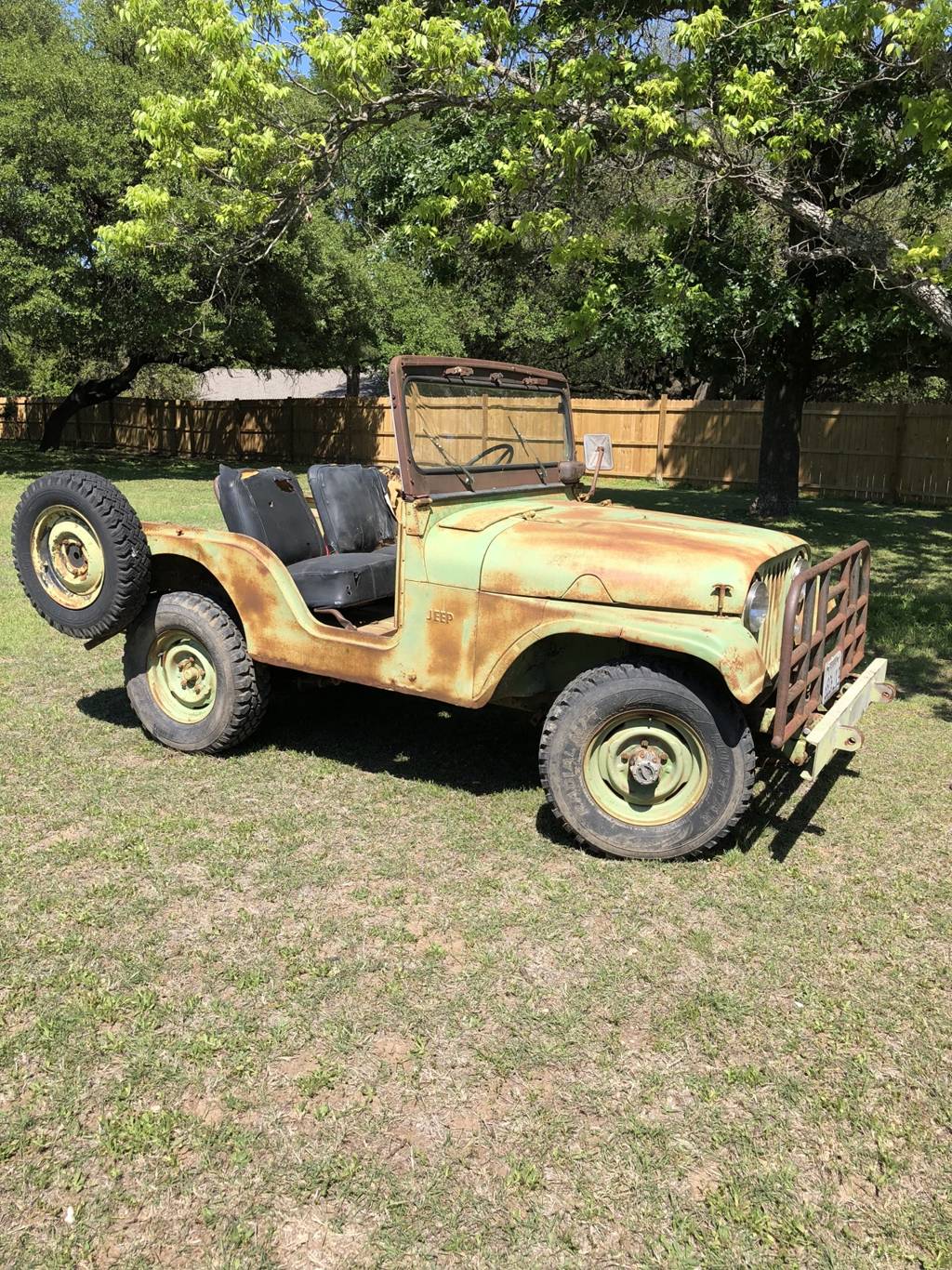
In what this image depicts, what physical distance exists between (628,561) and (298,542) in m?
2.22

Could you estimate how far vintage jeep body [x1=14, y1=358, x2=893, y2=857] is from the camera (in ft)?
12.2

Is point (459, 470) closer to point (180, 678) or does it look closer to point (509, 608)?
point (509, 608)

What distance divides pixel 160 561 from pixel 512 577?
2.14 meters

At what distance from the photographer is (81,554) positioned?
473cm

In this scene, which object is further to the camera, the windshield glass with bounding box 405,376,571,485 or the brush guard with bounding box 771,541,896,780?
the windshield glass with bounding box 405,376,571,485

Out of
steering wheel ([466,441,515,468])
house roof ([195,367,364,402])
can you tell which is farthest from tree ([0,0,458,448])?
house roof ([195,367,364,402])

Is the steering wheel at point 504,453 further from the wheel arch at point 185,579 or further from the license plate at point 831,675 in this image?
the license plate at point 831,675

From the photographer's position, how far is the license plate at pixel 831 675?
403cm

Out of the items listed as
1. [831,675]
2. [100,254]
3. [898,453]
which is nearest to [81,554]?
[831,675]

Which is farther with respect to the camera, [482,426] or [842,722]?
[482,426]

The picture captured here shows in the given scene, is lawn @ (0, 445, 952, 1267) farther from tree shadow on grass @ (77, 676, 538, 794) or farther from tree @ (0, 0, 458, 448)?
tree @ (0, 0, 458, 448)

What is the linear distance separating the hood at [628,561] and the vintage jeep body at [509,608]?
0.01 m

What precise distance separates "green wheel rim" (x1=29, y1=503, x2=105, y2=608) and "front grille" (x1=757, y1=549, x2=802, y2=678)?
310cm

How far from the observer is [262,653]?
467 centimetres
